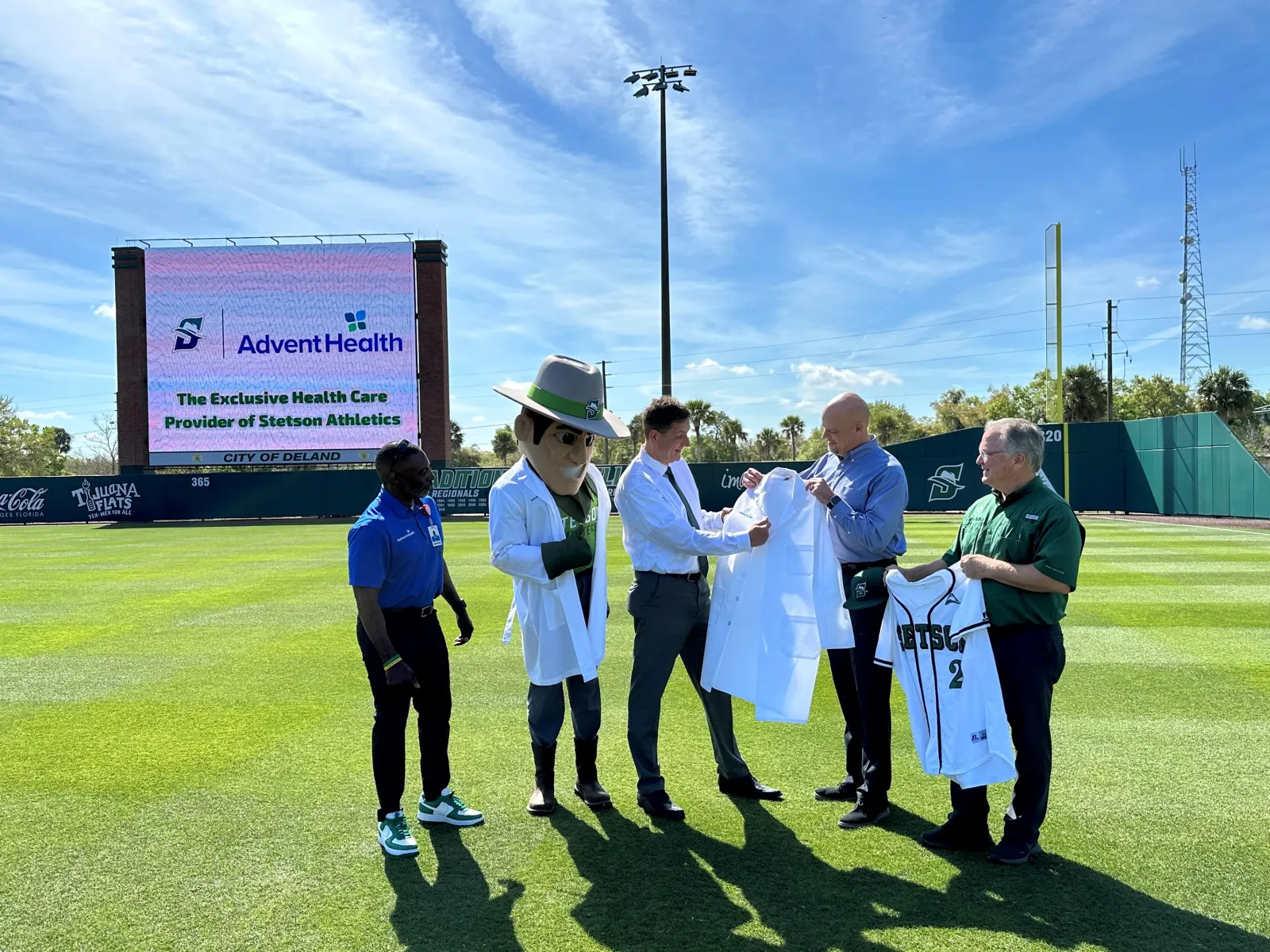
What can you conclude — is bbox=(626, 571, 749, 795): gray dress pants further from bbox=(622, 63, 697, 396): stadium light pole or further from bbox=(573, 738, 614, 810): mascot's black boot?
bbox=(622, 63, 697, 396): stadium light pole

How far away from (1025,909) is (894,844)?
2.21 ft

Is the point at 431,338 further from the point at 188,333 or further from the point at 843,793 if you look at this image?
the point at 843,793

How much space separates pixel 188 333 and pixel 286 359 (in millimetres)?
Result: 4803

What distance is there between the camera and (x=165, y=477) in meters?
35.1

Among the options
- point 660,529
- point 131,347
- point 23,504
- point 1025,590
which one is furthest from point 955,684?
point 131,347

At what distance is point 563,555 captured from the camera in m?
4.02

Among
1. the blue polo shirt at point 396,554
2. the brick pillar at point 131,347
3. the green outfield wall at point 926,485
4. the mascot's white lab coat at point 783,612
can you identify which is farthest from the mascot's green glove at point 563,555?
the brick pillar at point 131,347

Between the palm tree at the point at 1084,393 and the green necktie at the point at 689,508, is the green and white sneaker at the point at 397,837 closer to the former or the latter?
the green necktie at the point at 689,508

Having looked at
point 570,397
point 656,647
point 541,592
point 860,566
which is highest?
point 570,397

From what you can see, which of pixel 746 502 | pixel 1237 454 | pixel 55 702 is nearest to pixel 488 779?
pixel 746 502

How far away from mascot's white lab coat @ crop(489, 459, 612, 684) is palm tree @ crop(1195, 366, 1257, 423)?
58184 millimetres

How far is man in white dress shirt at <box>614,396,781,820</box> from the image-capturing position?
422 centimetres

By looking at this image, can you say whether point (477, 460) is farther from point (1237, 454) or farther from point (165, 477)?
point (1237, 454)

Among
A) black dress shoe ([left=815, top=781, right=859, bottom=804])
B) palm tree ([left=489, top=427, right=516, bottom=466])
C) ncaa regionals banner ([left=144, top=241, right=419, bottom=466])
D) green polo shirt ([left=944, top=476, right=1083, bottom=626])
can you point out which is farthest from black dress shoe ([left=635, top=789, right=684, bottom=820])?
palm tree ([left=489, top=427, right=516, bottom=466])
